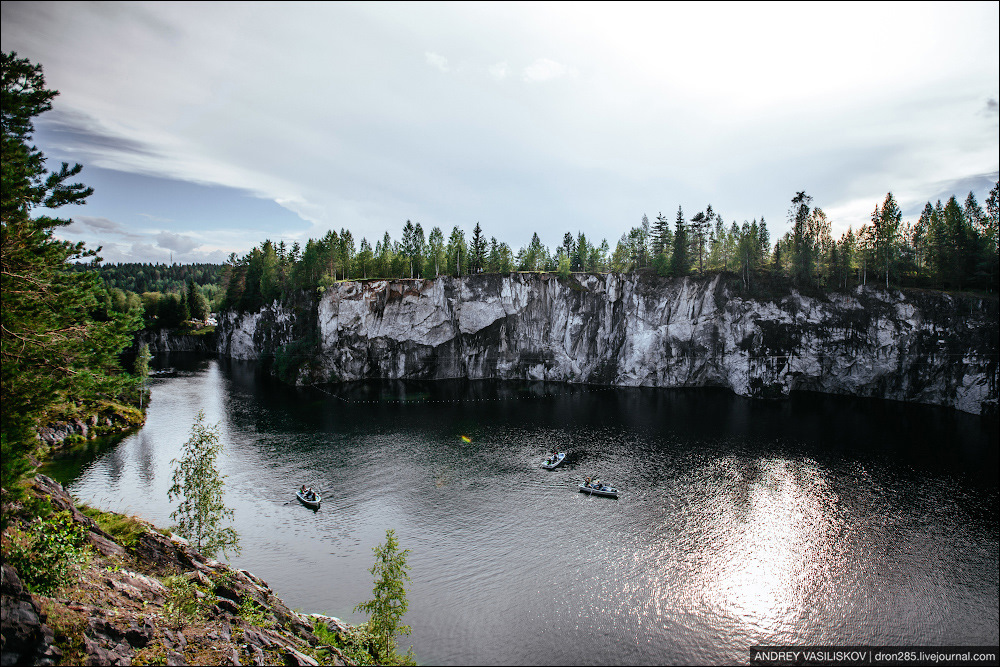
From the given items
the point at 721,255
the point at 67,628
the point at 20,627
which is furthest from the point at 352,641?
the point at 721,255

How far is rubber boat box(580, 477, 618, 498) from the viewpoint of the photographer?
136ft

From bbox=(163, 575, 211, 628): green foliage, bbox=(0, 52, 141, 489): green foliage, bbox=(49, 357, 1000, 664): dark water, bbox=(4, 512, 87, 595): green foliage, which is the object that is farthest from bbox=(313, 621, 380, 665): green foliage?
bbox=(0, 52, 141, 489): green foliage

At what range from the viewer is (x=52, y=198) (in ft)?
53.7

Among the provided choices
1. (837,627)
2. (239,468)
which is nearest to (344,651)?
(837,627)

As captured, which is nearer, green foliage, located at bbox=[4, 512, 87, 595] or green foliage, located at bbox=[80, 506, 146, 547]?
green foliage, located at bbox=[4, 512, 87, 595]

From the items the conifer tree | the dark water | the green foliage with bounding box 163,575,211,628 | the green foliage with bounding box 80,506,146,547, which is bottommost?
the dark water

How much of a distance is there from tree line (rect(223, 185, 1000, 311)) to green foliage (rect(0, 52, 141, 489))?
76.9m

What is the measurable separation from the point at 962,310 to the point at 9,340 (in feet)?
322

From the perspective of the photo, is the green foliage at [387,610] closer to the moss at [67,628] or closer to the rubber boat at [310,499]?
the moss at [67,628]

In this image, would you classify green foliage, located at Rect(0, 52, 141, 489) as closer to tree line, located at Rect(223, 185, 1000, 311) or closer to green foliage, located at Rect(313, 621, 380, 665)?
green foliage, located at Rect(313, 621, 380, 665)

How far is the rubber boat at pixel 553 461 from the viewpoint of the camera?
156 ft

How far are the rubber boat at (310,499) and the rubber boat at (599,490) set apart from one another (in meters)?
23.0

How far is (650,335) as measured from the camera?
86.9 meters

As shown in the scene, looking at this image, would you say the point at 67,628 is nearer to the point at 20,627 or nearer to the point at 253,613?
the point at 20,627
